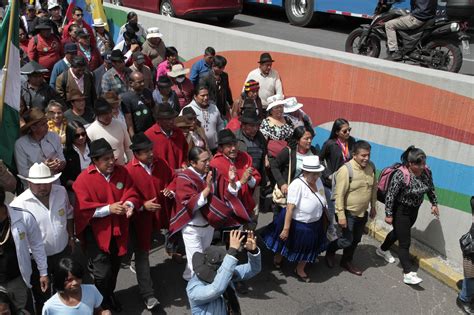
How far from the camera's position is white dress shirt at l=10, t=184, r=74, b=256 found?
434 cm

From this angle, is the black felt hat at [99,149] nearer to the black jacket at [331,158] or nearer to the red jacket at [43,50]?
the black jacket at [331,158]

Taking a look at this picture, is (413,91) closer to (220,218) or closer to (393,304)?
(393,304)

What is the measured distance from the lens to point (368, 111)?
6879 mm

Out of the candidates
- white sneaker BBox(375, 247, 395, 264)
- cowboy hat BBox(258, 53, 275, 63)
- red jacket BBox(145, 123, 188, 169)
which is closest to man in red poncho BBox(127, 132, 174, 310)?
red jacket BBox(145, 123, 188, 169)

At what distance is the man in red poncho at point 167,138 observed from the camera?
5859mm

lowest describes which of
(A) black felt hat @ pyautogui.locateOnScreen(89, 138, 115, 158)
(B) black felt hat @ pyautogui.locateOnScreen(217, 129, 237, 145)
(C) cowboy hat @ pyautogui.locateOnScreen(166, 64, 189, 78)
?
(B) black felt hat @ pyautogui.locateOnScreen(217, 129, 237, 145)

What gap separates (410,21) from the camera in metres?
8.91

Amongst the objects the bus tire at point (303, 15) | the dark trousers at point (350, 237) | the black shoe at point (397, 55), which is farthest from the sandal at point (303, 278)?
the bus tire at point (303, 15)

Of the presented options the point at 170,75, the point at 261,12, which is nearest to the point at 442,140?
the point at 170,75

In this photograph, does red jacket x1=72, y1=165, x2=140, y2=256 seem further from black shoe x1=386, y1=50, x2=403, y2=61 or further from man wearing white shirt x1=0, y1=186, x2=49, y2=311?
black shoe x1=386, y1=50, x2=403, y2=61

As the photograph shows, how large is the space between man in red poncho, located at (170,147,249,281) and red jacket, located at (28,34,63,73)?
16.1 ft

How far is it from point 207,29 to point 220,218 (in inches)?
220

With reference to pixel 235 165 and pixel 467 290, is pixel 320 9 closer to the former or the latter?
pixel 235 165

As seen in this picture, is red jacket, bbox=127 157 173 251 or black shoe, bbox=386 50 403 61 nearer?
red jacket, bbox=127 157 173 251
